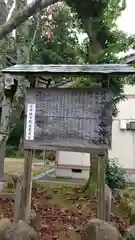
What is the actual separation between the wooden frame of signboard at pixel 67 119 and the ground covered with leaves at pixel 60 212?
84 cm

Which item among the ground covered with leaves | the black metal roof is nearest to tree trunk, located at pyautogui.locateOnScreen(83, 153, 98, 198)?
the ground covered with leaves

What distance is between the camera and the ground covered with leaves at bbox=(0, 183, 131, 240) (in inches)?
213

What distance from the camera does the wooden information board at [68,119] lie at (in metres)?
4.86

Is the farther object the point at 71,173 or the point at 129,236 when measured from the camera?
the point at 71,173

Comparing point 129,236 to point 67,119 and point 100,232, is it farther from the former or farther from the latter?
point 67,119

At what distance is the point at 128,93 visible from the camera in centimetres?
1292

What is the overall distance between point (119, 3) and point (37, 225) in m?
6.63

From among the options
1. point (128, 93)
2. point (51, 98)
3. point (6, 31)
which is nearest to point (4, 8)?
point (6, 31)

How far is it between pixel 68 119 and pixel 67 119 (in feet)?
0.06

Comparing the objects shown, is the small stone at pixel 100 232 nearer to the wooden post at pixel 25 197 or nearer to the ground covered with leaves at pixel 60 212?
the ground covered with leaves at pixel 60 212

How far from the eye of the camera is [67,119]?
4.96m

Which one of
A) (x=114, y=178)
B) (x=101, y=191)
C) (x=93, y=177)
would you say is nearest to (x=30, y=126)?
(x=101, y=191)

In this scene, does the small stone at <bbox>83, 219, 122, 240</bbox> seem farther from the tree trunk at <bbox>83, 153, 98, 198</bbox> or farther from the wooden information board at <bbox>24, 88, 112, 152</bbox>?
the tree trunk at <bbox>83, 153, 98, 198</bbox>

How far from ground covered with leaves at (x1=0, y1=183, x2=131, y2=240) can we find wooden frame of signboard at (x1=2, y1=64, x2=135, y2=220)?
0.84m
